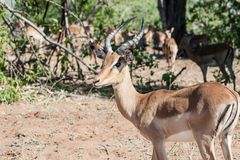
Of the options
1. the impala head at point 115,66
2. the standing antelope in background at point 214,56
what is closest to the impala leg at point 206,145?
the impala head at point 115,66

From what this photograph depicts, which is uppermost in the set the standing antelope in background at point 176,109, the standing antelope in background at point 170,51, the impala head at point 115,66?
the impala head at point 115,66

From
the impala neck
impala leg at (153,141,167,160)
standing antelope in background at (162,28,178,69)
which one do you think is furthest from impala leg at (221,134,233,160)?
standing antelope in background at (162,28,178,69)

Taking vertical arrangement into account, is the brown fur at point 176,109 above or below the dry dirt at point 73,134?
above

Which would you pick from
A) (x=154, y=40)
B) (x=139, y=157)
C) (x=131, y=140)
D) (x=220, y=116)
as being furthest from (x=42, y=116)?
(x=154, y=40)

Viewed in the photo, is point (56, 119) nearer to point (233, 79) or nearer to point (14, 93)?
point (14, 93)

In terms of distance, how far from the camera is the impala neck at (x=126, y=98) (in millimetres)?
5023

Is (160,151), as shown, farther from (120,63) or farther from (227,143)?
(120,63)

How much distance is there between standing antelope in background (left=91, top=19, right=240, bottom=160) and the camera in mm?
4496

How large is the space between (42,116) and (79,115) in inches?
19.1

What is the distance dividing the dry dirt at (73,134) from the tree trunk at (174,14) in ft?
20.6

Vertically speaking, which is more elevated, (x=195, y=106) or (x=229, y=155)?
(x=195, y=106)

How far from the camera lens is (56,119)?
7352 mm

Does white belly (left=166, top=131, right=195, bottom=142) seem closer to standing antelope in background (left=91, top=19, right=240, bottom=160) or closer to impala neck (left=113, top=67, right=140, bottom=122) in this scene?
standing antelope in background (left=91, top=19, right=240, bottom=160)

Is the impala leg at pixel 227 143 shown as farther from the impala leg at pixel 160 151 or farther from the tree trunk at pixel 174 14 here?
the tree trunk at pixel 174 14
